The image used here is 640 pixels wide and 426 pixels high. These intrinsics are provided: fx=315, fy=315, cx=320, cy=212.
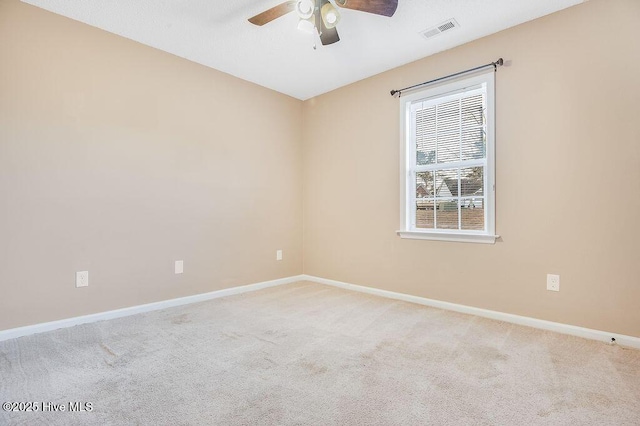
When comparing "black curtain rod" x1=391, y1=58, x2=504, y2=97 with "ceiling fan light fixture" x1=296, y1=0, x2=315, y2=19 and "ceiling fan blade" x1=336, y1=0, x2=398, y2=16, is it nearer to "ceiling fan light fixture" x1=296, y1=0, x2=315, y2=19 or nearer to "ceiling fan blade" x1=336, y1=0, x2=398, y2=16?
"ceiling fan blade" x1=336, y1=0, x2=398, y2=16

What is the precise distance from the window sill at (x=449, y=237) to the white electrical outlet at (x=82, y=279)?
9.56ft

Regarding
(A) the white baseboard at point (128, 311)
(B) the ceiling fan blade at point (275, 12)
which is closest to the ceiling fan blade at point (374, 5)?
(B) the ceiling fan blade at point (275, 12)

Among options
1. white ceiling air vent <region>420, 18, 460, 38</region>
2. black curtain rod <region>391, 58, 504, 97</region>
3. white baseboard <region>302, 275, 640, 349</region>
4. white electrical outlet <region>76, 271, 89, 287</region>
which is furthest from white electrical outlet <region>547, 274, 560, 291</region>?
white electrical outlet <region>76, 271, 89, 287</region>

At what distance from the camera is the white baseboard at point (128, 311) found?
234 centimetres

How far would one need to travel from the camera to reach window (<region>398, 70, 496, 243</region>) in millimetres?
2842

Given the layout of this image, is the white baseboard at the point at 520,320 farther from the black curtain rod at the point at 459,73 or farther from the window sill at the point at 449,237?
the black curtain rod at the point at 459,73

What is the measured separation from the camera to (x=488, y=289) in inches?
110

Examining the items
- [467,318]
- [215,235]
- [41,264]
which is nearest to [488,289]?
[467,318]

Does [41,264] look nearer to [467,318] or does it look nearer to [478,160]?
[467,318]

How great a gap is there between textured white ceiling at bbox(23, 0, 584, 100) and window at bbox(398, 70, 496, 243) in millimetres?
445

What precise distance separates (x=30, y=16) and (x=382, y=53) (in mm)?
2906

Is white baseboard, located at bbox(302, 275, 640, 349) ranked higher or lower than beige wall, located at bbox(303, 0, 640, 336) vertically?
lower

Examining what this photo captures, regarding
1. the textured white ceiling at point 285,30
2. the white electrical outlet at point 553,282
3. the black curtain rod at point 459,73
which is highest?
the textured white ceiling at point 285,30

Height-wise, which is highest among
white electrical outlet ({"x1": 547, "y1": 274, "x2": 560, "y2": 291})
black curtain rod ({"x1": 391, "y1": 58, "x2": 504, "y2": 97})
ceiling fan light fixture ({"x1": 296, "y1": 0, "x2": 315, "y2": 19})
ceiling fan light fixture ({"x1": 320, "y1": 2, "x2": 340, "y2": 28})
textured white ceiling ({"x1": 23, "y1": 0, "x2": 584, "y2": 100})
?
textured white ceiling ({"x1": 23, "y1": 0, "x2": 584, "y2": 100})
